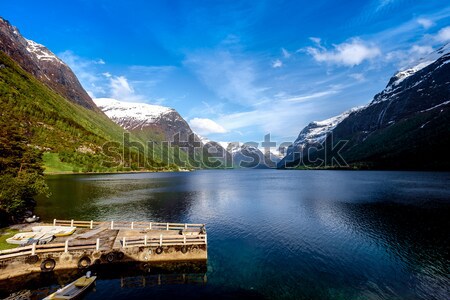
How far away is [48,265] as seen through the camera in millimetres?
32438

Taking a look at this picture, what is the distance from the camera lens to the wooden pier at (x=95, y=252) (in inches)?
1239

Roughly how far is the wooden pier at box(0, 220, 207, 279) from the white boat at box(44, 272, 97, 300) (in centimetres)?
637

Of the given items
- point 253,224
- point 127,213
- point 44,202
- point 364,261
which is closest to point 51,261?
point 127,213

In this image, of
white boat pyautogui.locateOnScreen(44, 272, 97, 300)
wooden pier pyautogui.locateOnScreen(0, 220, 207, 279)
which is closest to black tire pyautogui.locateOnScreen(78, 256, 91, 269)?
wooden pier pyautogui.locateOnScreen(0, 220, 207, 279)

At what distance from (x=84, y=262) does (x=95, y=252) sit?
174cm

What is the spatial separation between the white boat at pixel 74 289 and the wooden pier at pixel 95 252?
20.9 ft

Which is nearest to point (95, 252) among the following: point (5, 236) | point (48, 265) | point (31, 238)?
point (48, 265)

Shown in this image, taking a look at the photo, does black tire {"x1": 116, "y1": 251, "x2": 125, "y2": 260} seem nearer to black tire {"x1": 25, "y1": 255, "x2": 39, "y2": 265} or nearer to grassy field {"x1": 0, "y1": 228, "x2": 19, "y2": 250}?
black tire {"x1": 25, "y1": 255, "x2": 39, "y2": 265}

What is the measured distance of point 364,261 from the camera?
37.2 metres

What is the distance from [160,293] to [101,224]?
87.0 ft

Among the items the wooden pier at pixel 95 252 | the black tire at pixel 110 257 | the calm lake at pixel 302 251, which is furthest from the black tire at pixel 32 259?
the black tire at pixel 110 257

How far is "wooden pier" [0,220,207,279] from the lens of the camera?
31.5 meters

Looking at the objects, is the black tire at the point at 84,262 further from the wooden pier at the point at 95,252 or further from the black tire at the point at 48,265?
the black tire at the point at 48,265

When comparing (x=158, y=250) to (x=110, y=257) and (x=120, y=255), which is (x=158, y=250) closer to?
(x=120, y=255)
